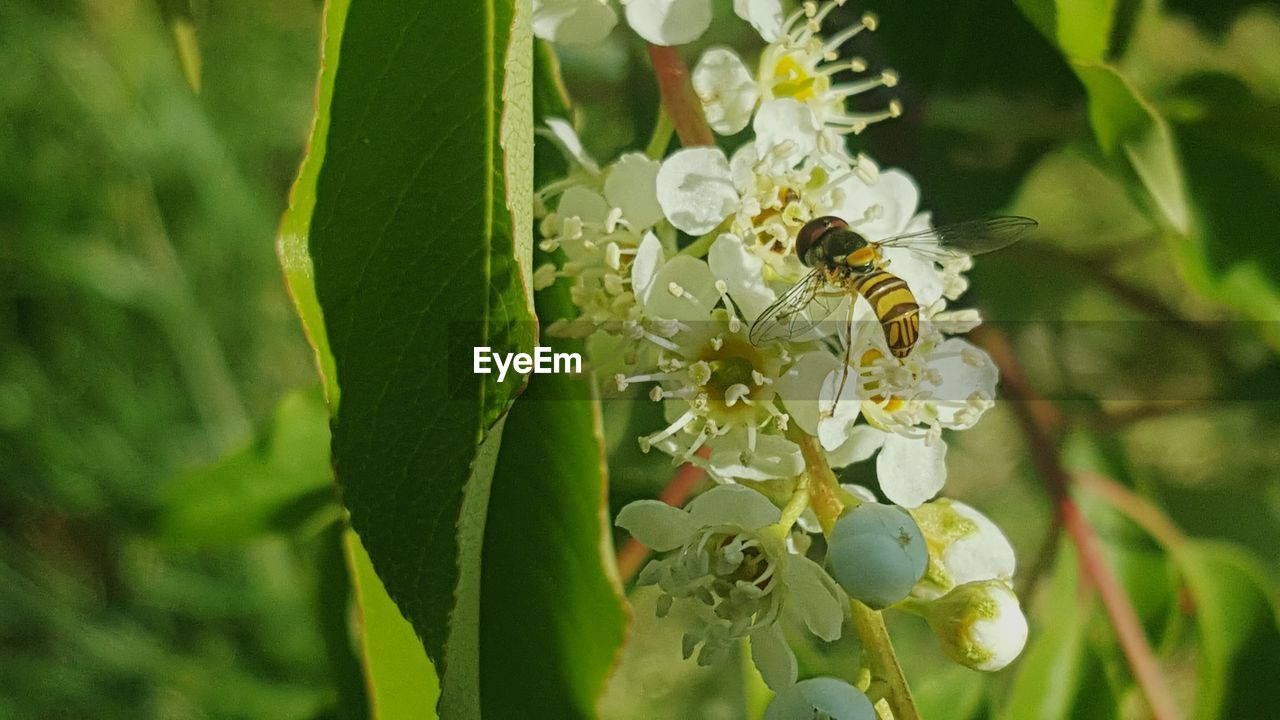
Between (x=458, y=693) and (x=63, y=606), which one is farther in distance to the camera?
(x=63, y=606)

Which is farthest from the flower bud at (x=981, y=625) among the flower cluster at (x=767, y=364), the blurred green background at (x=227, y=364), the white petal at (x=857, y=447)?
the blurred green background at (x=227, y=364)

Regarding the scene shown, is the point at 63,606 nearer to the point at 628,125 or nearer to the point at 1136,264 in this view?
the point at 628,125

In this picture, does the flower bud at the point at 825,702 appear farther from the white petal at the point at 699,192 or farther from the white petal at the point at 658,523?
the white petal at the point at 699,192

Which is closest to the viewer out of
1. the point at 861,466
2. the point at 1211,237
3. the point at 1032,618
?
the point at 861,466

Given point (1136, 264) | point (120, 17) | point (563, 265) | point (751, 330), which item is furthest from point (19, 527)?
point (1136, 264)

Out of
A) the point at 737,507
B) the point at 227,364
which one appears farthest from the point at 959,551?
the point at 227,364

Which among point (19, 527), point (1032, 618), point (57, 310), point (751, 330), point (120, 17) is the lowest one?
point (1032, 618)

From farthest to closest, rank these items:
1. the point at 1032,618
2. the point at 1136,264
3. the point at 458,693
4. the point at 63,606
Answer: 1. the point at 1136,264
2. the point at 63,606
3. the point at 1032,618
4. the point at 458,693
